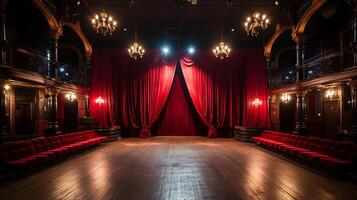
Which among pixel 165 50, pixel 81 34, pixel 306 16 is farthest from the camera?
pixel 165 50

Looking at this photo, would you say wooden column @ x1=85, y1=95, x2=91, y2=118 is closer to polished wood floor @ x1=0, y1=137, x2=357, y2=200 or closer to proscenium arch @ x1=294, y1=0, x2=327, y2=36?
polished wood floor @ x1=0, y1=137, x2=357, y2=200

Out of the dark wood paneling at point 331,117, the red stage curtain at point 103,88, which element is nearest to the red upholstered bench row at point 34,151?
the red stage curtain at point 103,88

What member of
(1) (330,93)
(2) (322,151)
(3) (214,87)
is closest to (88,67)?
(3) (214,87)

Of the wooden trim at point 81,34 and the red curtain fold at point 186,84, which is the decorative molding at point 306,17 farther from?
the wooden trim at point 81,34

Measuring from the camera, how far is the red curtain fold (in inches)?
664

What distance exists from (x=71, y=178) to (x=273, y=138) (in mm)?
9042

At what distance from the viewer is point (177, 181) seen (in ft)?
21.6

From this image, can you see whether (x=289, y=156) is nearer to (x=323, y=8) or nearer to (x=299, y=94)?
(x=299, y=94)

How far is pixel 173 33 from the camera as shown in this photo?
1655 centimetres

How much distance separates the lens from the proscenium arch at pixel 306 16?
427 inches

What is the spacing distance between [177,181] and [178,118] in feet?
37.0

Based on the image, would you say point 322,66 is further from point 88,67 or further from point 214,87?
point 88,67

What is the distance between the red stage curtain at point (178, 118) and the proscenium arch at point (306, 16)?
8027mm

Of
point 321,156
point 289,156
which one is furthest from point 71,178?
point 289,156
